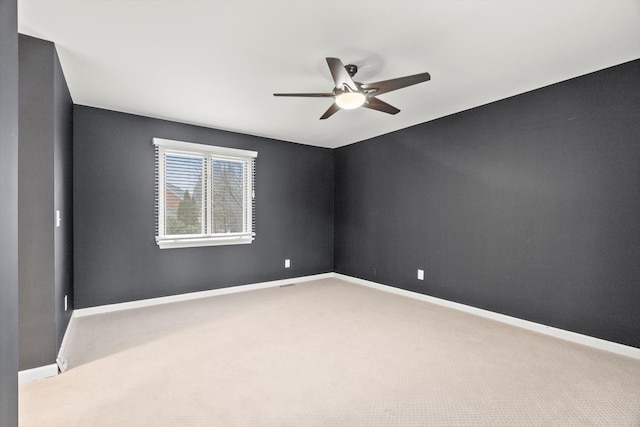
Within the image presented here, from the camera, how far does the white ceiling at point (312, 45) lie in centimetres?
185

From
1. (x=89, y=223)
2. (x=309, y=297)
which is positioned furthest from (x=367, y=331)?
(x=89, y=223)

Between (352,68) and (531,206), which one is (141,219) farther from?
(531,206)

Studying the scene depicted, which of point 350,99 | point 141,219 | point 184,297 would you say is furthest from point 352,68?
point 184,297

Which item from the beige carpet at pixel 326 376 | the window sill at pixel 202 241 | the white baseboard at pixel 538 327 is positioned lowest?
the beige carpet at pixel 326 376

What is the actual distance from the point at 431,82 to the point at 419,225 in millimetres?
1916

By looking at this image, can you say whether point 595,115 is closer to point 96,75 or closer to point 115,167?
point 96,75

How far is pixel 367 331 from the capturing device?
295cm

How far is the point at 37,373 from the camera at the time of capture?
2.11 meters

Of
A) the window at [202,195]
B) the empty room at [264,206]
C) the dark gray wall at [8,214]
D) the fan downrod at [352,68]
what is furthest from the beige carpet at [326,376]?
the fan downrod at [352,68]

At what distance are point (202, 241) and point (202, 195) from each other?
0.63 m

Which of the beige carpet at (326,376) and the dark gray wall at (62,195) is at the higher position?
the dark gray wall at (62,195)

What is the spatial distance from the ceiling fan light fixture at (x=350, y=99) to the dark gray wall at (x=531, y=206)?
5.94 ft

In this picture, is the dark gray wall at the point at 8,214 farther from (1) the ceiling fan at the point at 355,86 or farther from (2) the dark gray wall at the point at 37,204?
(1) the ceiling fan at the point at 355,86

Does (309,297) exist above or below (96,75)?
below
